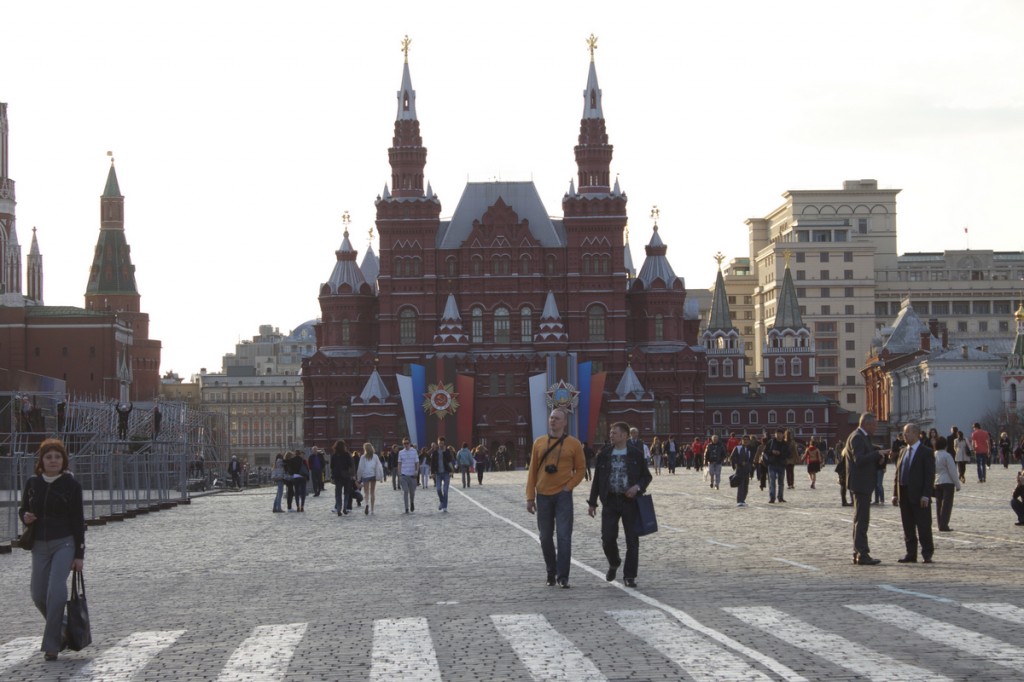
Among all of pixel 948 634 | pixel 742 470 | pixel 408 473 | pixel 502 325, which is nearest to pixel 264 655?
pixel 948 634

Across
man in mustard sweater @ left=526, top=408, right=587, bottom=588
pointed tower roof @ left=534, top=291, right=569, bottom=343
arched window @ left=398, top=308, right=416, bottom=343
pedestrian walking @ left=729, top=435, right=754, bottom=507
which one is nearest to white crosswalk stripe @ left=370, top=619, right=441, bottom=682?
man in mustard sweater @ left=526, top=408, right=587, bottom=588

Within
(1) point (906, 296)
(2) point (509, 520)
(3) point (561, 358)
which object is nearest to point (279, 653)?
(2) point (509, 520)

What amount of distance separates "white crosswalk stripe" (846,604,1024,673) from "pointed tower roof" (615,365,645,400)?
103 metres

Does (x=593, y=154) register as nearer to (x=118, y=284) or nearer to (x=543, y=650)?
(x=118, y=284)

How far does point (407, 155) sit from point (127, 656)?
109 metres

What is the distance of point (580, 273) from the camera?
121m

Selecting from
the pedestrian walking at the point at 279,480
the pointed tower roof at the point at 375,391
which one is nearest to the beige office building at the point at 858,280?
the pointed tower roof at the point at 375,391

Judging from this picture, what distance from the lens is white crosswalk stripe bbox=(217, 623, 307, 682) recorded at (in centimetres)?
1212

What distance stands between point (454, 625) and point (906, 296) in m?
169

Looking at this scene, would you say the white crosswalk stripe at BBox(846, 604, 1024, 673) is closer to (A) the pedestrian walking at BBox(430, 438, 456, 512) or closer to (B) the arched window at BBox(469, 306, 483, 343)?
(A) the pedestrian walking at BBox(430, 438, 456, 512)

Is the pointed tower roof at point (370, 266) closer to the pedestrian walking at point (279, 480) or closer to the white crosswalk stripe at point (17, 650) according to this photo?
the pedestrian walking at point (279, 480)

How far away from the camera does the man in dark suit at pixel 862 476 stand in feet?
64.9

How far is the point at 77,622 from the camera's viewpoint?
1363 cm

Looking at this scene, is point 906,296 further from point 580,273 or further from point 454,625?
point 454,625
